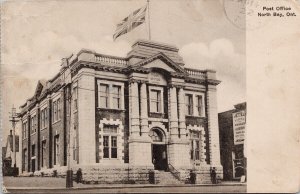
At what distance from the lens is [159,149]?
6.86 metres

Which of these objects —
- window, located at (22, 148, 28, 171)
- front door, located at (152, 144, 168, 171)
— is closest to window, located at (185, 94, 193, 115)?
front door, located at (152, 144, 168, 171)

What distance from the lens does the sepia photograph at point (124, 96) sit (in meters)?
6.40

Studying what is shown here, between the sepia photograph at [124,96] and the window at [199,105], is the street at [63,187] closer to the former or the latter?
the sepia photograph at [124,96]

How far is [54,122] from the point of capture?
669 centimetres

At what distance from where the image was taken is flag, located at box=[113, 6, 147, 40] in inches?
260

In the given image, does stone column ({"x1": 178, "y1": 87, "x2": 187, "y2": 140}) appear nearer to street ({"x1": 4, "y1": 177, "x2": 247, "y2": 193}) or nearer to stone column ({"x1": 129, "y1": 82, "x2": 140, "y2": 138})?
stone column ({"x1": 129, "y1": 82, "x2": 140, "y2": 138})

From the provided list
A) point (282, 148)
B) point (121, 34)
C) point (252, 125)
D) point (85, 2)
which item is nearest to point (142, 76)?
point (121, 34)

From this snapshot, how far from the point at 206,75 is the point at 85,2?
6.35 ft

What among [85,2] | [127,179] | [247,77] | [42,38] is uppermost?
[85,2]

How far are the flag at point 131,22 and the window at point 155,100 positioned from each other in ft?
3.05

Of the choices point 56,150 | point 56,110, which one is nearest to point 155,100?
point 56,110

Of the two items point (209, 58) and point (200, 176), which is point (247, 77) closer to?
point (209, 58)

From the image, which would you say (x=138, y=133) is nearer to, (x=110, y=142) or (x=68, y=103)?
(x=110, y=142)

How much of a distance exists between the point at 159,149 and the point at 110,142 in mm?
713
